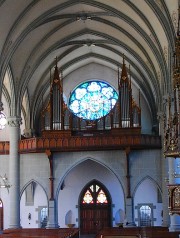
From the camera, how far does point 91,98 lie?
4094 cm

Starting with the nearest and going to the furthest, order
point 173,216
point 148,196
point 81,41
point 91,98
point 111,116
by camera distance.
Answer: point 173,216, point 111,116, point 81,41, point 148,196, point 91,98

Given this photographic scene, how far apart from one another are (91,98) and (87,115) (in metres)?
1.46

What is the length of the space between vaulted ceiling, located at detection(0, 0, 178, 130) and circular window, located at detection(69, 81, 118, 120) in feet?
5.05

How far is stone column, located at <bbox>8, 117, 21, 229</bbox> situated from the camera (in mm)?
32125

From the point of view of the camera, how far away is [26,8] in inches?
1061

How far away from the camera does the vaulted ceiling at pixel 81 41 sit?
26688 mm

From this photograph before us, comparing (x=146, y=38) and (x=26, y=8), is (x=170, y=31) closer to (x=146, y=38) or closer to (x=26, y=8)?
(x=146, y=38)

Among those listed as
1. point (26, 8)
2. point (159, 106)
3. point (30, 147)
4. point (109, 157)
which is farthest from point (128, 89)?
point (26, 8)

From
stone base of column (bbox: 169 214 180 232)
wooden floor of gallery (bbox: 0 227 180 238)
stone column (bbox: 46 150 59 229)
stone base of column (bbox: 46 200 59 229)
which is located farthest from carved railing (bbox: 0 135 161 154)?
wooden floor of gallery (bbox: 0 227 180 238)

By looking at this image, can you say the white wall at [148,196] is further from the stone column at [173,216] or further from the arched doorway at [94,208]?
the stone column at [173,216]

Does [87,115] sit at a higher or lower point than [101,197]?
higher

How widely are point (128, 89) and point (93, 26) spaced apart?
15.1 ft

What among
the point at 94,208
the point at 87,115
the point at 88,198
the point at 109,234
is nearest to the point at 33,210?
the point at 88,198

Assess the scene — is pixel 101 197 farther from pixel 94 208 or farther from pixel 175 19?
pixel 175 19
